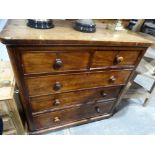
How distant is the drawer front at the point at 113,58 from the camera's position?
94cm

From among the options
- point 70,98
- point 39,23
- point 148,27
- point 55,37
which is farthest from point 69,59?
point 148,27

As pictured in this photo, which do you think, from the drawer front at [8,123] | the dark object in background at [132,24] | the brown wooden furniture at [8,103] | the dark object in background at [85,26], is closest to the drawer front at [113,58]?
the dark object in background at [85,26]

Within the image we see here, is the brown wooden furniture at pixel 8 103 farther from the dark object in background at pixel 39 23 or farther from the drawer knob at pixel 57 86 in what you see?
the dark object in background at pixel 39 23

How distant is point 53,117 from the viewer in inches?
48.3

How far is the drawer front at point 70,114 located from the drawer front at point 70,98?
0.08 metres

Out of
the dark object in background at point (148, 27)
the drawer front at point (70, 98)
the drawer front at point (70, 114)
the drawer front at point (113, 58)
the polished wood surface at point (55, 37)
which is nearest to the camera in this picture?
the polished wood surface at point (55, 37)

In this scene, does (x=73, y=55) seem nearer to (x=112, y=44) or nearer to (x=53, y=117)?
(x=112, y=44)

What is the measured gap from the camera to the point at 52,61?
2.74 ft

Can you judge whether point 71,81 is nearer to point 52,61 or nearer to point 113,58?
A: point 52,61

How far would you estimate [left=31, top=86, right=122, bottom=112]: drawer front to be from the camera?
41.4 inches

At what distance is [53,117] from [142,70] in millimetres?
1042

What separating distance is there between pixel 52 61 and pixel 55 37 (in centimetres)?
14

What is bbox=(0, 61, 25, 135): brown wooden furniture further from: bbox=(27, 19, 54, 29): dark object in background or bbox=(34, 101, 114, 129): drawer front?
bbox=(27, 19, 54, 29): dark object in background
